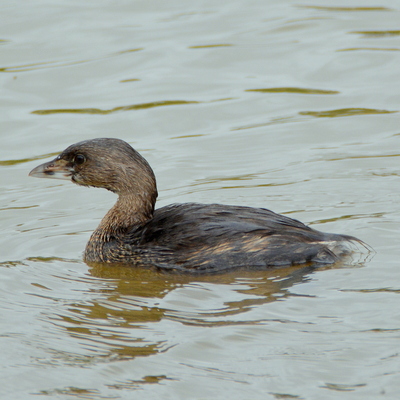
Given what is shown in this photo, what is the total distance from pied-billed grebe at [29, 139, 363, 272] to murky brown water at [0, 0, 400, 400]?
6.3 inches

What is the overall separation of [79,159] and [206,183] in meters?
1.74

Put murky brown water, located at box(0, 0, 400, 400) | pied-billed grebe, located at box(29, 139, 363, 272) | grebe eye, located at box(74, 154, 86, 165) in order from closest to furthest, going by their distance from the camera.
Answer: murky brown water, located at box(0, 0, 400, 400) < pied-billed grebe, located at box(29, 139, 363, 272) < grebe eye, located at box(74, 154, 86, 165)

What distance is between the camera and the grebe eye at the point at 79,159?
7352 mm

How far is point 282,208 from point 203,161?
5.18 feet

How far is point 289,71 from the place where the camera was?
38.9ft

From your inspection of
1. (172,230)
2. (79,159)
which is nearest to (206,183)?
(79,159)

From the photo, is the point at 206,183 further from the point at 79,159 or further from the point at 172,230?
the point at 172,230

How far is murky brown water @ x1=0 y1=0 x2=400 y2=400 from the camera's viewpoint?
498 cm

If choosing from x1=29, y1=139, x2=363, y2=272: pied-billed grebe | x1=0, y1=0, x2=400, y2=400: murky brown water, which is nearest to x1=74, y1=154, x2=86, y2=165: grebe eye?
x1=29, y1=139, x2=363, y2=272: pied-billed grebe

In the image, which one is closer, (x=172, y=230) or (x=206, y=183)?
(x=172, y=230)

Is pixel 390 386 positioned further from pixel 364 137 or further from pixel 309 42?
pixel 309 42

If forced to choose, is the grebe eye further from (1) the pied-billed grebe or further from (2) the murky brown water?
(2) the murky brown water

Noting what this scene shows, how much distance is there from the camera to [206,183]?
28.7 feet

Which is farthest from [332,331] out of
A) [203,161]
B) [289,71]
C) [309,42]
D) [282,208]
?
[309,42]
